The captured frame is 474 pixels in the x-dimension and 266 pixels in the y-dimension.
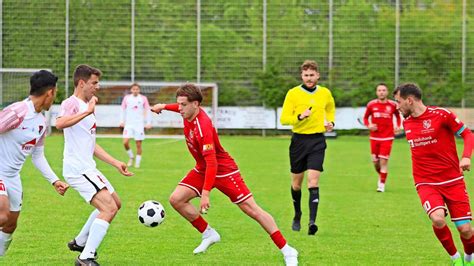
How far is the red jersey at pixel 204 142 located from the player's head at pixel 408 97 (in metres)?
1.90

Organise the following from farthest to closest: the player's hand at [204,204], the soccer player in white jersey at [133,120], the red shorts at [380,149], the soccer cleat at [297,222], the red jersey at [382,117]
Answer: the soccer player in white jersey at [133,120] → the red jersey at [382,117] → the red shorts at [380,149] → the soccer cleat at [297,222] → the player's hand at [204,204]

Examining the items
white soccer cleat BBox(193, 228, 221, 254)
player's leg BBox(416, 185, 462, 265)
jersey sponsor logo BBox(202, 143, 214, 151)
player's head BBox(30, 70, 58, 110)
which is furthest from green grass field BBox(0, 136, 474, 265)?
player's head BBox(30, 70, 58, 110)

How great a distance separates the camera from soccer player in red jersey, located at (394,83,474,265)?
9055 millimetres

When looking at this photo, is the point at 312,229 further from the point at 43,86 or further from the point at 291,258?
the point at 43,86

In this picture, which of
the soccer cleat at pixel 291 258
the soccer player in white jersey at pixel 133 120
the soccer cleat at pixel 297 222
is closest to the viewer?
the soccer cleat at pixel 291 258

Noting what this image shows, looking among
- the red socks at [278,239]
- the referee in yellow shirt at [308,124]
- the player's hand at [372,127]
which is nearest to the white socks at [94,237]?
the red socks at [278,239]

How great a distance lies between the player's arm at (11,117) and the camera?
815 cm

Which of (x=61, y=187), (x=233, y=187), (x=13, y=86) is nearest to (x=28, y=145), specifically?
(x=61, y=187)

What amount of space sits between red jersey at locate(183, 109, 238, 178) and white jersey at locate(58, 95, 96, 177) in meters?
1.02

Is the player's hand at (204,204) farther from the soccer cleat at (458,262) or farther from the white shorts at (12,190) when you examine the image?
the soccer cleat at (458,262)

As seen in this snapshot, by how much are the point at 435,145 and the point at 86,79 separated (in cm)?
371

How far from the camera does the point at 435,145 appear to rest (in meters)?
9.20

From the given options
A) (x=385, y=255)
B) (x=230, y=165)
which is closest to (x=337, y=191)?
(x=385, y=255)

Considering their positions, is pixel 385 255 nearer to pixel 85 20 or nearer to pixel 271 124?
pixel 271 124
